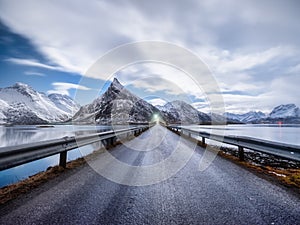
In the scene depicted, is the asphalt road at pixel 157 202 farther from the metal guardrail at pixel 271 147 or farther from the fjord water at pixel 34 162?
the fjord water at pixel 34 162

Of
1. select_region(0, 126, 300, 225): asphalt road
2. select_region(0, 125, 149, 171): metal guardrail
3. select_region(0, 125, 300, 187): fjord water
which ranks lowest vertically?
select_region(0, 125, 300, 187): fjord water

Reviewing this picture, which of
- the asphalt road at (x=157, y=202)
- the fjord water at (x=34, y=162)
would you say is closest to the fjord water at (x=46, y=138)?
the fjord water at (x=34, y=162)

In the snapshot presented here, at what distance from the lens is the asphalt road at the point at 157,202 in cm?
272

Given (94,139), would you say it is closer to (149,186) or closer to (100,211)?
(149,186)

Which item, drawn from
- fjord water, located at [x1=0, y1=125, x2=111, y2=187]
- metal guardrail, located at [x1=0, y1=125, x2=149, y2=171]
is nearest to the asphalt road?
metal guardrail, located at [x1=0, y1=125, x2=149, y2=171]

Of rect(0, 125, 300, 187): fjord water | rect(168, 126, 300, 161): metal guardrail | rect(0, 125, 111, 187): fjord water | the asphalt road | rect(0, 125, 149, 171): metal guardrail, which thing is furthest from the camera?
rect(0, 125, 300, 187): fjord water

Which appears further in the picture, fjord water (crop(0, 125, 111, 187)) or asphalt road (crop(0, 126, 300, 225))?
fjord water (crop(0, 125, 111, 187))

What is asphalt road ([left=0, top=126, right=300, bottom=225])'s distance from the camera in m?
2.72

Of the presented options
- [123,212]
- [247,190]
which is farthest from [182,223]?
[247,190]

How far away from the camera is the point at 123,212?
2.92 m

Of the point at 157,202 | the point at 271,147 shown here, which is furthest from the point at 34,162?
the point at 271,147

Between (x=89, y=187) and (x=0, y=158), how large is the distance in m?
1.68

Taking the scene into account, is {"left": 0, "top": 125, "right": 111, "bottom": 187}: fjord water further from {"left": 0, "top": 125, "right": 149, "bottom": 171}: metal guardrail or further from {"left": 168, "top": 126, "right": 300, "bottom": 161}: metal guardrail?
{"left": 168, "top": 126, "right": 300, "bottom": 161}: metal guardrail

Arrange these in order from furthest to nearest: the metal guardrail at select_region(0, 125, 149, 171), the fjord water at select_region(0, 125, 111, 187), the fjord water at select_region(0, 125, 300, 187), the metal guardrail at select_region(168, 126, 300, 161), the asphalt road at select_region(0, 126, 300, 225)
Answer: the fjord water at select_region(0, 125, 300, 187)
the fjord water at select_region(0, 125, 111, 187)
the metal guardrail at select_region(168, 126, 300, 161)
the metal guardrail at select_region(0, 125, 149, 171)
the asphalt road at select_region(0, 126, 300, 225)
